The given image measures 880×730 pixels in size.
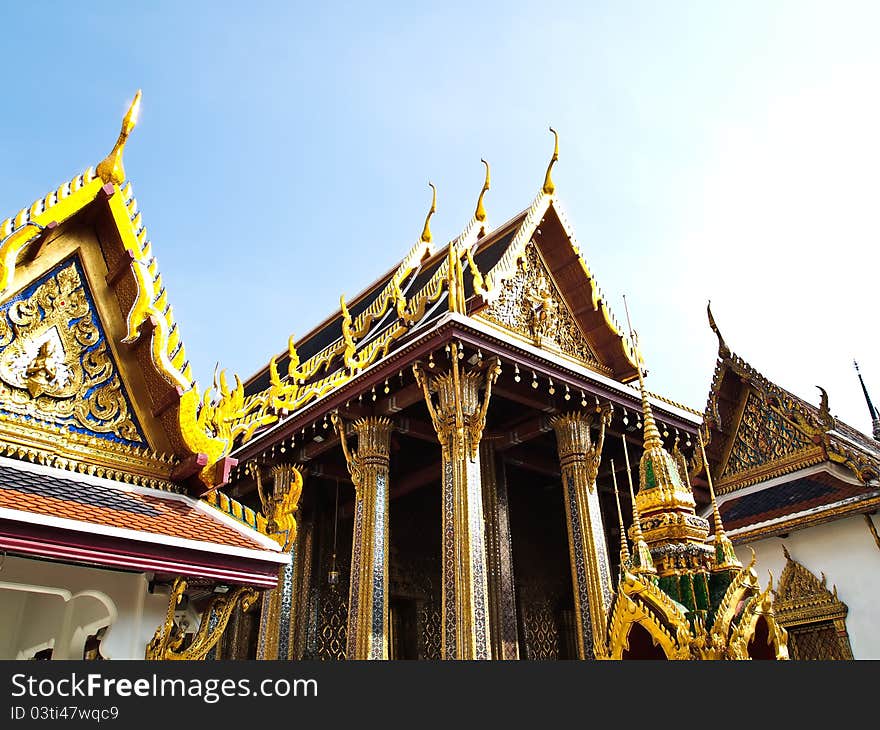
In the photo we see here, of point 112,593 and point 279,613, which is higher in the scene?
point 279,613

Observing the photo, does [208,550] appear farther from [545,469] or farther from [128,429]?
[545,469]

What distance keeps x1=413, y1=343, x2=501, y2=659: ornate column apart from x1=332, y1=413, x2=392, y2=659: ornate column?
845mm

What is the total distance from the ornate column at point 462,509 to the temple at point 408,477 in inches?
1.0

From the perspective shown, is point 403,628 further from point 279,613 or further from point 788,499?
point 788,499

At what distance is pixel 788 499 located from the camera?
28.9 ft

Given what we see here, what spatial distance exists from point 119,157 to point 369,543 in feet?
16.3

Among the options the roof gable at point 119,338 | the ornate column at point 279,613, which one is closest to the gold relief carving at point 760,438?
the ornate column at point 279,613

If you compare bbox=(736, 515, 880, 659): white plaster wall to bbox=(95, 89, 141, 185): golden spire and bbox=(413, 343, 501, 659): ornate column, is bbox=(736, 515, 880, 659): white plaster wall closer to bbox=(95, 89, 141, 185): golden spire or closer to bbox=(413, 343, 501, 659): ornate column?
bbox=(413, 343, 501, 659): ornate column

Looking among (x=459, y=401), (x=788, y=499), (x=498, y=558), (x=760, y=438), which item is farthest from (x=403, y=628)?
(x=760, y=438)

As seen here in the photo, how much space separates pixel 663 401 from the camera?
29.2 ft

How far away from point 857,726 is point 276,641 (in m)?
7.95

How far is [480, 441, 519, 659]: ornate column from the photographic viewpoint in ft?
23.6

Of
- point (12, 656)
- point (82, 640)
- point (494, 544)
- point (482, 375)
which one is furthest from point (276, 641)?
point (82, 640)

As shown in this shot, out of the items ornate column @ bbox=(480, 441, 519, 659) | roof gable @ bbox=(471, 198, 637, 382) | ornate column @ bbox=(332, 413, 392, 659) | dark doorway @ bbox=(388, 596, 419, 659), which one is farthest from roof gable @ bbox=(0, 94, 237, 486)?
dark doorway @ bbox=(388, 596, 419, 659)
